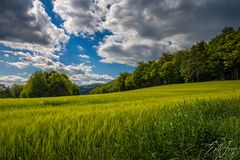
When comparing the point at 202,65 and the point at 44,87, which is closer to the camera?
the point at 202,65

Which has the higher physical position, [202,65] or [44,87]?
[202,65]

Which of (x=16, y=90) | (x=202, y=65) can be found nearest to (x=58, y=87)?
(x=16, y=90)

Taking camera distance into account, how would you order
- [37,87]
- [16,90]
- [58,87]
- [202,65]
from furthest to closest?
1. [16,90]
2. [58,87]
3. [37,87]
4. [202,65]

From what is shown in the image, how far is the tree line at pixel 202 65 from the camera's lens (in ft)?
212

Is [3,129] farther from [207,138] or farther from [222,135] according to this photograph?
[222,135]

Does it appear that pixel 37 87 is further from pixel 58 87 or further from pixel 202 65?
pixel 202 65

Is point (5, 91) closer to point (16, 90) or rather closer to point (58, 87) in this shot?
point (16, 90)

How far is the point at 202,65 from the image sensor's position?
71.8 metres

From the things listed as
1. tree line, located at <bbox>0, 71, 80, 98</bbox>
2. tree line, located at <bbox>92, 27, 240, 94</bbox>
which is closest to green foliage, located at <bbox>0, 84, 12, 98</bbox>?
tree line, located at <bbox>0, 71, 80, 98</bbox>

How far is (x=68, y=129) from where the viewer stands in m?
3.38

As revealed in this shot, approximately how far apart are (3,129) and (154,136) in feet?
7.08

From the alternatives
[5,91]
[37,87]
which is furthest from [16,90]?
[37,87]

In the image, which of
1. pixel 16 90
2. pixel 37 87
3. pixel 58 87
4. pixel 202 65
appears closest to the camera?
pixel 202 65

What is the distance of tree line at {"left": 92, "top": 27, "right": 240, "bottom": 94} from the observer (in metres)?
64.8
